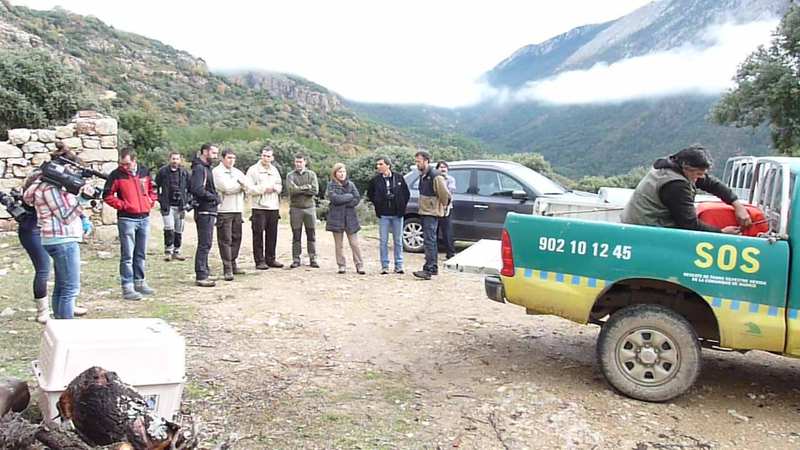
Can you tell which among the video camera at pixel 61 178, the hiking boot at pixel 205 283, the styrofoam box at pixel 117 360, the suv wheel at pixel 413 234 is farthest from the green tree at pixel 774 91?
the styrofoam box at pixel 117 360

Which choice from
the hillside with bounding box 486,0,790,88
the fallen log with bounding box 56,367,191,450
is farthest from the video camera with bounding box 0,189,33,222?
the hillside with bounding box 486,0,790,88

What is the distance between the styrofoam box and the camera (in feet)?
11.3

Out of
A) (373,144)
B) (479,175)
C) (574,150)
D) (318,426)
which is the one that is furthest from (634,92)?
(318,426)

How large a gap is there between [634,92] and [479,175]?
159ft

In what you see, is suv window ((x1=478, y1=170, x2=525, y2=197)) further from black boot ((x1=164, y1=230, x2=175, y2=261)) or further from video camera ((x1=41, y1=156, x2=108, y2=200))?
video camera ((x1=41, y1=156, x2=108, y2=200))

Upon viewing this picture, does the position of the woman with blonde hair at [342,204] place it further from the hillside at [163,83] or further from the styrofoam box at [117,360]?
the hillside at [163,83]

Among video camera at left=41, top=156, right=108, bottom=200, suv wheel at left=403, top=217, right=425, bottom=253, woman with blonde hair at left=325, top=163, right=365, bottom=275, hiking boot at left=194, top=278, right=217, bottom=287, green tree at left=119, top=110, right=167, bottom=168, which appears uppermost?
green tree at left=119, top=110, right=167, bottom=168

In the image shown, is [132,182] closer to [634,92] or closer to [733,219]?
[733,219]

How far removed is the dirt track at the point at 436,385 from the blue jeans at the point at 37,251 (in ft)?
4.40

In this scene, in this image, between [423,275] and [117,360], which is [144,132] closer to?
[423,275]

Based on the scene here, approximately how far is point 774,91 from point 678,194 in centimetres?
1883

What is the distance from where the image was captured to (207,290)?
7867mm

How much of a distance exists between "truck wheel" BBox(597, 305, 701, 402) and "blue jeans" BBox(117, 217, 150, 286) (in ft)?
17.3

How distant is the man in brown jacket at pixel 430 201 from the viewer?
8.78 m
